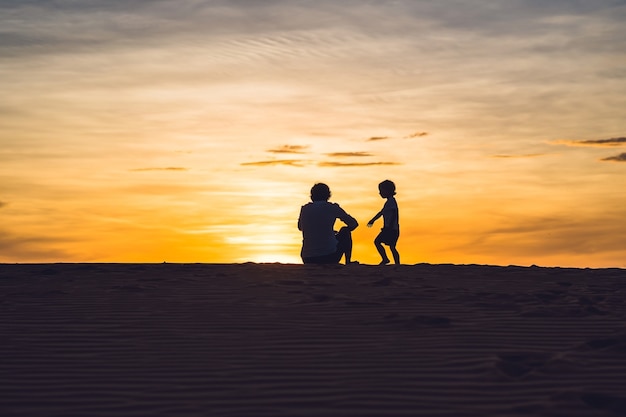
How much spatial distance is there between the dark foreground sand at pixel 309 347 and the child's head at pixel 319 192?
207cm

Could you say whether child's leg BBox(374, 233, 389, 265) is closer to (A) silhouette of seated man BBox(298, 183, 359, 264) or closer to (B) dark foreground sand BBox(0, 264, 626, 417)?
(A) silhouette of seated man BBox(298, 183, 359, 264)

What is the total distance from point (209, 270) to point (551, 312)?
6.03 m

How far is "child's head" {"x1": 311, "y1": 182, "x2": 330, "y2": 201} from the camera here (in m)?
14.3

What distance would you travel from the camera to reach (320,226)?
1410 cm

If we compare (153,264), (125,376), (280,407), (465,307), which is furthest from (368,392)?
(153,264)

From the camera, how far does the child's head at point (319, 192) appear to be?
14.3 metres

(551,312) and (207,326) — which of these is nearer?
(207,326)

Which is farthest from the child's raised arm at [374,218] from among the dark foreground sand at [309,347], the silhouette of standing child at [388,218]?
the dark foreground sand at [309,347]

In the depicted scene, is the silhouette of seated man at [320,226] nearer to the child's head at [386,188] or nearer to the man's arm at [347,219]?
the man's arm at [347,219]

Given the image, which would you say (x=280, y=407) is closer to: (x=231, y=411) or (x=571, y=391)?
(x=231, y=411)

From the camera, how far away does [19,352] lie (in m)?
7.57

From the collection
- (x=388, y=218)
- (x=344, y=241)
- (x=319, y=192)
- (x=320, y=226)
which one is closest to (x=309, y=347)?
(x=320, y=226)

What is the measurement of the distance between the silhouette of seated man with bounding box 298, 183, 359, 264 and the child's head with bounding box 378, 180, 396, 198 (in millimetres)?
1446

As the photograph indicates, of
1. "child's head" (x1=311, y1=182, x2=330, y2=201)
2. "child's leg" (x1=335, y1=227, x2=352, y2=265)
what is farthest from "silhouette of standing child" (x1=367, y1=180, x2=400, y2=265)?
"child's head" (x1=311, y1=182, x2=330, y2=201)
